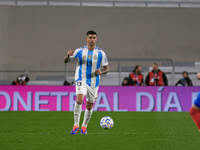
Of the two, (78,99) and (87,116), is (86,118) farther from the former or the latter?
(78,99)

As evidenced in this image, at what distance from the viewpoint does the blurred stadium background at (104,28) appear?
72.5ft

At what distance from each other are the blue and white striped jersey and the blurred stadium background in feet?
44.9

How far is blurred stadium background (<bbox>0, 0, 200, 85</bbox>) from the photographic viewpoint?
870 inches

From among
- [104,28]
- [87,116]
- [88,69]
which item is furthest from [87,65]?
[104,28]

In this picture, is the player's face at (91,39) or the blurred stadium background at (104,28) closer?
the player's face at (91,39)

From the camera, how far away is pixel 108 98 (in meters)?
15.8

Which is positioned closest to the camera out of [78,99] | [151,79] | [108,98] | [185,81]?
[78,99]

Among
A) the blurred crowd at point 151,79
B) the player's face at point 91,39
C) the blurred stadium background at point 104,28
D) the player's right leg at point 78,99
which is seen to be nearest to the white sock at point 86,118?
the player's right leg at point 78,99

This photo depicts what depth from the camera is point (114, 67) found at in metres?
21.1

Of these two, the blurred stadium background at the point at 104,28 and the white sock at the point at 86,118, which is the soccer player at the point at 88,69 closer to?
the white sock at the point at 86,118

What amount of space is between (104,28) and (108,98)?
776cm

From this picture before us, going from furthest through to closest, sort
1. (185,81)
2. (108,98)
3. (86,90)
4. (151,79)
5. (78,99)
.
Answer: (185,81) → (151,79) → (108,98) → (86,90) → (78,99)

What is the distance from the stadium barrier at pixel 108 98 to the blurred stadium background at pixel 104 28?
19.3 ft

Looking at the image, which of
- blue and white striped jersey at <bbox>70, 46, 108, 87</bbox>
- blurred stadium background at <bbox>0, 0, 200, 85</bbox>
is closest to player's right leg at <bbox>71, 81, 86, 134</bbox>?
blue and white striped jersey at <bbox>70, 46, 108, 87</bbox>
